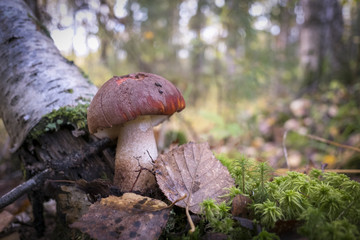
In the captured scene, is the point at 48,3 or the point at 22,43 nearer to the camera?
the point at 22,43

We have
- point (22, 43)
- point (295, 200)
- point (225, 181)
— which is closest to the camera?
point (295, 200)

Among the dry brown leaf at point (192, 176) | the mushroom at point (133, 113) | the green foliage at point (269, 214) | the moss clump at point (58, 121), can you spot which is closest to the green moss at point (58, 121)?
the moss clump at point (58, 121)

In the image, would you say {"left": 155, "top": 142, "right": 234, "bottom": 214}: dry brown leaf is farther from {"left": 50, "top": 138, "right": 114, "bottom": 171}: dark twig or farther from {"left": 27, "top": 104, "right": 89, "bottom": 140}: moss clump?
{"left": 27, "top": 104, "right": 89, "bottom": 140}: moss clump

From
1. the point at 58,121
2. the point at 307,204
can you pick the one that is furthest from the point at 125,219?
the point at 58,121

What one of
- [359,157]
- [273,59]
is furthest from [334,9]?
[359,157]

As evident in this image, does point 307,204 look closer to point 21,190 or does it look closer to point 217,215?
point 217,215

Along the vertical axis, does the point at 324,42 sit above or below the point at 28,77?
above

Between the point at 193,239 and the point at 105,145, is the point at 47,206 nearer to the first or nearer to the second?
the point at 105,145

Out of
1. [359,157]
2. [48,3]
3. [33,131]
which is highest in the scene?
[48,3]
